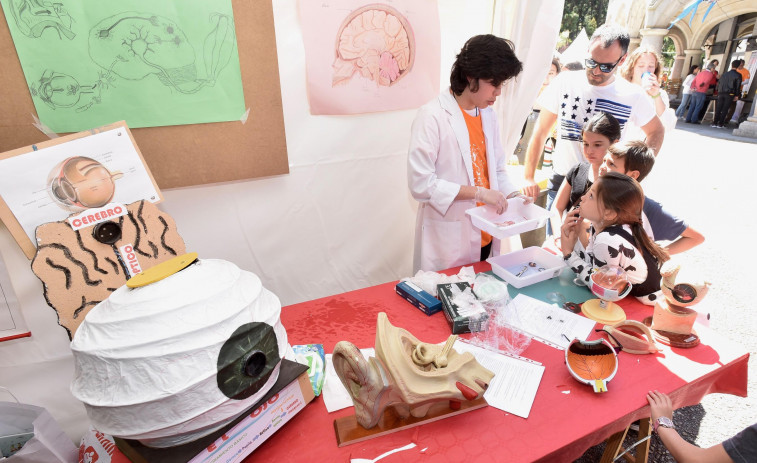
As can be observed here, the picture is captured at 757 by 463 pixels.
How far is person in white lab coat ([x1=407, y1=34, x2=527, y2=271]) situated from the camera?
1840mm

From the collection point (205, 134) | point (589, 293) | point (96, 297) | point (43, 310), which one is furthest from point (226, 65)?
point (589, 293)

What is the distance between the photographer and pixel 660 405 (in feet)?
3.76

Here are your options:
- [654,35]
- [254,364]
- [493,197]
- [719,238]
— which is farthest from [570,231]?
[654,35]

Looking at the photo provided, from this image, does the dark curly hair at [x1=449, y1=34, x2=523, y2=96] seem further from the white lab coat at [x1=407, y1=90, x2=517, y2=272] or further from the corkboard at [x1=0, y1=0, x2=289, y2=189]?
the corkboard at [x1=0, y1=0, x2=289, y2=189]

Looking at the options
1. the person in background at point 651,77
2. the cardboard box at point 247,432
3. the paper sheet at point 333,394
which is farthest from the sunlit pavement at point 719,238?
the cardboard box at point 247,432

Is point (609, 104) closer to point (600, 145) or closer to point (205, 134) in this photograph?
point (600, 145)

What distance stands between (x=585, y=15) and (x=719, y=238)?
802 inches

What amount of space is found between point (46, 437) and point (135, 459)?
2.94 feet

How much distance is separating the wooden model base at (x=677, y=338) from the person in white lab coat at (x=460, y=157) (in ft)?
2.65

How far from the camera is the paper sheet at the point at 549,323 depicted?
142 centimetres

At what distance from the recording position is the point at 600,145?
7.38 ft

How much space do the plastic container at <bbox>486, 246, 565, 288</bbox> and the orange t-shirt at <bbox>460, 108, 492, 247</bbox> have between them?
437 mm

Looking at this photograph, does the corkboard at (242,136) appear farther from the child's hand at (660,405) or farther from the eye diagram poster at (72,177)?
the child's hand at (660,405)

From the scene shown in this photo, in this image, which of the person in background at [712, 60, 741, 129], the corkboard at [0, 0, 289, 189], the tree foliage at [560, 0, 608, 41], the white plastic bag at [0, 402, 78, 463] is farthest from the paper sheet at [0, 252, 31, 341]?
the tree foliage at [560, 0, 608, 41]
